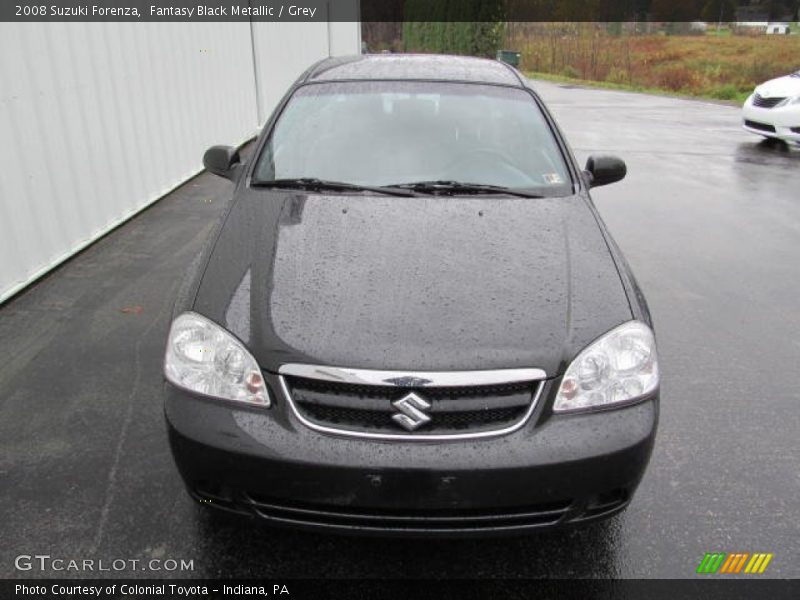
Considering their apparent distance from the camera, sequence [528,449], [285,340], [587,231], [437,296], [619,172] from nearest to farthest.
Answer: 1. [528,449]
2. [285,340]
3. [437,296]
4. [587,231]
5. [619,172]

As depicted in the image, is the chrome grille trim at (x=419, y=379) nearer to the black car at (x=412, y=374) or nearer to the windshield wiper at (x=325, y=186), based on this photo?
the black car at (x=412, y=374)

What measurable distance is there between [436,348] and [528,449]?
0.40m

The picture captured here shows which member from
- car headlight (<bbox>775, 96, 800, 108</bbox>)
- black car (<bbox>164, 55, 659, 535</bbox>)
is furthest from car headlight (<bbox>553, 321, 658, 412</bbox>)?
car headlight (<bbox>775, 96, 800, 108</bbox>)

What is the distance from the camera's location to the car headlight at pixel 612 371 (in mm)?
1977

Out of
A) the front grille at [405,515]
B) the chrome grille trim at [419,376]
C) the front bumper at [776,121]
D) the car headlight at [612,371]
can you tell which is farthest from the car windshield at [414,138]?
the front bumper at [776,121]

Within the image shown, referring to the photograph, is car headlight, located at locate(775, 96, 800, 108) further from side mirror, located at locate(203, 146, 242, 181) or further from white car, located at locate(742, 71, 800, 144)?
side mirror, located at locate(203, 146, 242, 181)

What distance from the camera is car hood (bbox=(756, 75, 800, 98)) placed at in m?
10.1

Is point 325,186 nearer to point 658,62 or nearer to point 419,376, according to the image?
point 419,376

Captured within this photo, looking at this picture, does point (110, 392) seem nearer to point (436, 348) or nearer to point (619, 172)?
point (436, 348)

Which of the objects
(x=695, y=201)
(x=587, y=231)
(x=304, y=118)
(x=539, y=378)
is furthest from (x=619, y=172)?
(x=695, y=201)

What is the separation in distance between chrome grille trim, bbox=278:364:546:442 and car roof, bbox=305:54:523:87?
217 centimetres

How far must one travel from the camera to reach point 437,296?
7.09 ft

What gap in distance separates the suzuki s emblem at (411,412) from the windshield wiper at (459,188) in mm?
1275

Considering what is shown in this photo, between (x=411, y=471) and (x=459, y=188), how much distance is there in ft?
4.85
